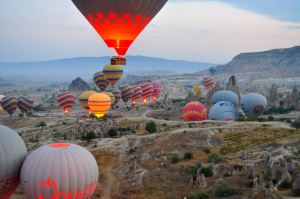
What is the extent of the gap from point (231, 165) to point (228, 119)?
2257cm

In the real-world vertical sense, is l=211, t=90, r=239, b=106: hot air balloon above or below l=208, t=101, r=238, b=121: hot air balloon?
above

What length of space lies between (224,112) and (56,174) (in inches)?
1384

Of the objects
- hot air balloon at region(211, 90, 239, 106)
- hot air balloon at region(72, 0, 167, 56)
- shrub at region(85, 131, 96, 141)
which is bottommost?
shrub at region(85, 131, 96, 141)

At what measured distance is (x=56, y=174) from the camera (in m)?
20.2

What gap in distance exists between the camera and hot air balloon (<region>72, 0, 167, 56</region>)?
28734 mm

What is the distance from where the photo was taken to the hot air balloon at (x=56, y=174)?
66.2 ft

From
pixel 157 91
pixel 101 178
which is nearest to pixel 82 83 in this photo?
pixel 157 91

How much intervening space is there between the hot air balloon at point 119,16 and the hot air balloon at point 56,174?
1217 cm

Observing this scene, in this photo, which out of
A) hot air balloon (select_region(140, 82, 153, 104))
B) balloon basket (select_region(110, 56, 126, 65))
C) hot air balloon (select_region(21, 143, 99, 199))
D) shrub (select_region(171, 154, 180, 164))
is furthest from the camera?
hot air balloon (select_region(140, 82, 153, 104))

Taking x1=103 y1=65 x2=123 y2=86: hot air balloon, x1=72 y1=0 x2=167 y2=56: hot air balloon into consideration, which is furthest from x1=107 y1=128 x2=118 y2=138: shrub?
x1=103 y1=65 x2=123 y2=86: hot air balloon

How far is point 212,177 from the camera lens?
28297 millimetres

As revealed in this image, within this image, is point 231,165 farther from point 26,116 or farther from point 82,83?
point 82,83

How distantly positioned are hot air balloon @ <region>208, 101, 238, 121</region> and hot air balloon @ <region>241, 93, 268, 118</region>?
16.0 feet

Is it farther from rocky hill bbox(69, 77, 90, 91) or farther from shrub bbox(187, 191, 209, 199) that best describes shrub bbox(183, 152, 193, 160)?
rocky hill bbox(69, 77, 90, 91)
